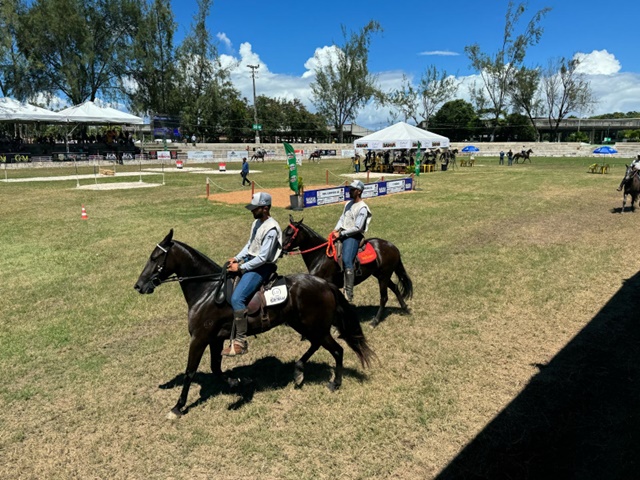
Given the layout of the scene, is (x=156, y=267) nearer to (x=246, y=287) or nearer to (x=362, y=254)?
(x=246, y=287)

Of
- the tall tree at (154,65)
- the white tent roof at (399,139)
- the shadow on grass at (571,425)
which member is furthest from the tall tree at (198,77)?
the shadow on grass at (571,425)

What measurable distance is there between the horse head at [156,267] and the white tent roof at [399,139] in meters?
31.1

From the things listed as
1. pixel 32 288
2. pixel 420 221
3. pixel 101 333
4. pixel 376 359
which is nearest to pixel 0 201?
pixel 32 288

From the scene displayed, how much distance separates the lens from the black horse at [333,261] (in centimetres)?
692

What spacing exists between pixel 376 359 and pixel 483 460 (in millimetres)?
2161

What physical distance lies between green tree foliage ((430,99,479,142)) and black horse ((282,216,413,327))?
289 feet

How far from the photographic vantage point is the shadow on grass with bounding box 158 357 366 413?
5516 mm

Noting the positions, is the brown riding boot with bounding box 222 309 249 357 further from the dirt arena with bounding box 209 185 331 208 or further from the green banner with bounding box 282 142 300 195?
the dirt arena with bounding box 209 185 331 208

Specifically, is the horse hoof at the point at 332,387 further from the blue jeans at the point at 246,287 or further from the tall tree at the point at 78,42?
the tall tree at the point at 78,42

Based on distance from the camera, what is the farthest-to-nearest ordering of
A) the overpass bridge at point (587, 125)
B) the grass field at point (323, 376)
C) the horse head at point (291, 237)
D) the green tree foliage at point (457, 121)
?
1. the overpass bridge at point (587, 125)
2. the green tree foliage at point (457, 121)
3. the horse head at point (291, 237)
4. the grass field at point (323, 376)

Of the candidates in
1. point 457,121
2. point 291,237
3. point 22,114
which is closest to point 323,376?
point 291,237

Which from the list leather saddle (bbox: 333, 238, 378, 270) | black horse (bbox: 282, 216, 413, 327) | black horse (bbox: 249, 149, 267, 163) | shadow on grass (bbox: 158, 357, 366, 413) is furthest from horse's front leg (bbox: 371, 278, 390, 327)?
black horse (bbox: 249, 149, 267, 163)

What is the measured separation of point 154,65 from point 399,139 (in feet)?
142

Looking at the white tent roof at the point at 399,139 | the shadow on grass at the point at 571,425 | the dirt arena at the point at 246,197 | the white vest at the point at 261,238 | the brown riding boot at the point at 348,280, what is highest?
the white tent roof at the point at 399,139
